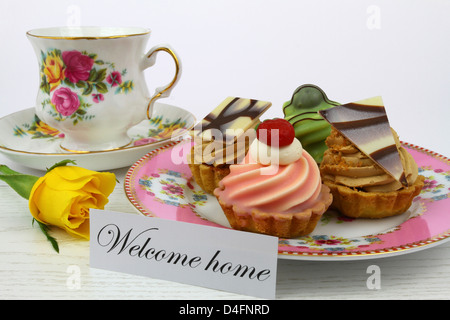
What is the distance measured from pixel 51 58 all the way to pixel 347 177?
1365mm

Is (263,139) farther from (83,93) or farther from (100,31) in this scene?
(100,31)

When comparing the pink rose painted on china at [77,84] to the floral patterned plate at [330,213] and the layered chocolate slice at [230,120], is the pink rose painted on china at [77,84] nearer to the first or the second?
the floral patterned plate at [330,213]

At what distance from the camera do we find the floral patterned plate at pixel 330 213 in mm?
1688

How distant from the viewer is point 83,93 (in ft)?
8.27

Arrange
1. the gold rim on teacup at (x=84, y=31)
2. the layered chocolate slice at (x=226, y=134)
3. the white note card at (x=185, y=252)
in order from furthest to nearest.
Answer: the gold rim on teacup at (x=84, y=31) < the layered chocolate slice at (x=226, y=134) < the white note card at (x=185, y=252)

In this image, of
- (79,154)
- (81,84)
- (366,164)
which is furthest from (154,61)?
(366,164)

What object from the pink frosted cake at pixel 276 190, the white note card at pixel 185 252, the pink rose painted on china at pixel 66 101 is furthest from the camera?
the pink rose painted on china at pixel 66 101

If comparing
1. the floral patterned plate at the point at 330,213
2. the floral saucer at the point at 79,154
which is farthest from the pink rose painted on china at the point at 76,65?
the floral patterned plate at the point at 330,213

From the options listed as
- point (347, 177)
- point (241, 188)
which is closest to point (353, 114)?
point (347, 177)

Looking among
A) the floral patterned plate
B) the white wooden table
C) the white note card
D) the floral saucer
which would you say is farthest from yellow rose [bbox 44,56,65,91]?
the white note card

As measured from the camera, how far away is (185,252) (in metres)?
1.70

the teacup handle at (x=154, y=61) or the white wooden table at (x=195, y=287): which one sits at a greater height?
the teacup handle at (x=154, y=61)

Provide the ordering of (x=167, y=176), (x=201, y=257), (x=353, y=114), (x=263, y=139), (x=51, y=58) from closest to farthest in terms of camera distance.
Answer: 1. (x=201, y=257)
2. (x=263, y=139)
3. (x=353, y=114)
4. (x=167, y=176)
5. (x=51, y=58)

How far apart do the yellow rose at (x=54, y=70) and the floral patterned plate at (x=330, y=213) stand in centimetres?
53
